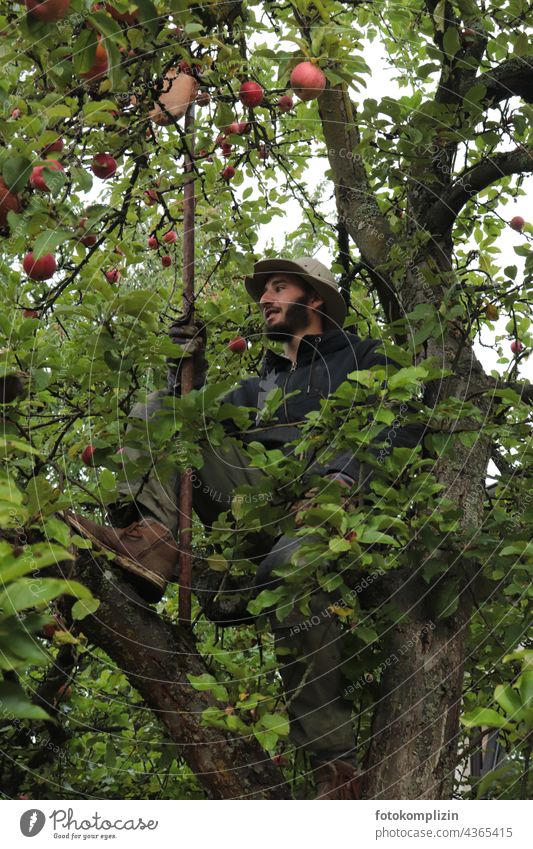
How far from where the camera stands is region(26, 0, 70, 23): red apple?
2119mm

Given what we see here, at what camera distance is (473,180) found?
12.9 feet

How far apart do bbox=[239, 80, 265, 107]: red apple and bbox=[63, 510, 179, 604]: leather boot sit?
4.77ft

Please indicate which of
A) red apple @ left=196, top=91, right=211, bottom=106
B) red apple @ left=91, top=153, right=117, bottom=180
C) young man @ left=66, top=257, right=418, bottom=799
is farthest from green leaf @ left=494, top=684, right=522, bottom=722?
red apple @ left=196, top=91, right=211, bottom=106

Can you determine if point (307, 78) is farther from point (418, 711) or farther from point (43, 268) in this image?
point (418, 711)

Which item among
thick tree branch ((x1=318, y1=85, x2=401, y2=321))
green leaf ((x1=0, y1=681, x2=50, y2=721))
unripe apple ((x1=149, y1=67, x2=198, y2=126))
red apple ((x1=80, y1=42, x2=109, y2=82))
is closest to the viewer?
green leaf ((x1=0, y1=681, x2=50, y2=721))

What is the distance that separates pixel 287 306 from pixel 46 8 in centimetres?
189

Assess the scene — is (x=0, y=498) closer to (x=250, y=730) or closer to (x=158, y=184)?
(x=250, y=730)

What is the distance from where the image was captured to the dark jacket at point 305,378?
3482 millimetres

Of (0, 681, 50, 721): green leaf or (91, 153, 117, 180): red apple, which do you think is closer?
(0, 681, 50, 721): green leaf

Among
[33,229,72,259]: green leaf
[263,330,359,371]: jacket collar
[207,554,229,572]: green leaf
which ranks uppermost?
[263,330,359,371]: jacket collar

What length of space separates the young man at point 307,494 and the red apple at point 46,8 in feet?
3.69

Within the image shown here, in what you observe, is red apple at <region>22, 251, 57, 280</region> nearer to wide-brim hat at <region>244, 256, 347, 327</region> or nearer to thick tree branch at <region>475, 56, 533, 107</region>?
wide-brim hat at <region>244, 256, 347, 327</region>

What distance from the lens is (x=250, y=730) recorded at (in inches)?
99.5

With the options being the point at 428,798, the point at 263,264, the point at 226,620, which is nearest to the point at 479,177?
the point at 263,264
